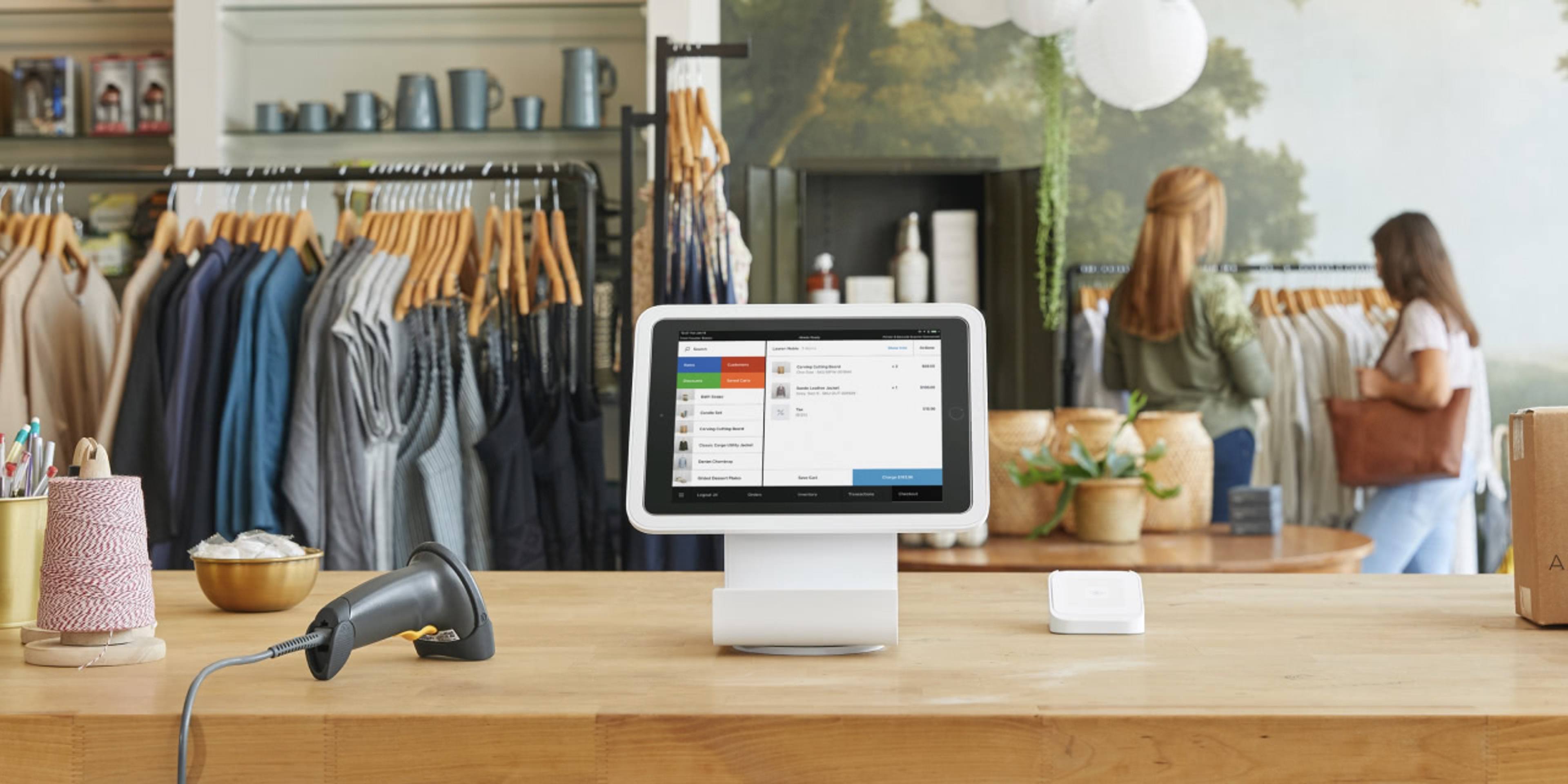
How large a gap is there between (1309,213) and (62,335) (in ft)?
13.6

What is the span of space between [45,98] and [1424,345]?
172 inches

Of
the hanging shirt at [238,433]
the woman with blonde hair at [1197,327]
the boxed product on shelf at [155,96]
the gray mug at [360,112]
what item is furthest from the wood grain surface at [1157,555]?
the boxed product on shelf at [155,96]

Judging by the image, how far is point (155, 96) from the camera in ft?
13.0

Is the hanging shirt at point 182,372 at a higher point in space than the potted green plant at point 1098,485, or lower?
higher

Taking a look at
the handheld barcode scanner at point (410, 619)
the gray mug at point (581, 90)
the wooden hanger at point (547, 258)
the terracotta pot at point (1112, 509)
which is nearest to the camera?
the handheld barcode scanner at point (410, 619)

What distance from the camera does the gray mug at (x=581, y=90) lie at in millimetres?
3941

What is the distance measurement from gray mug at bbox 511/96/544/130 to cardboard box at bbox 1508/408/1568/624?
3287mm

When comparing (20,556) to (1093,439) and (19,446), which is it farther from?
(1093,439)

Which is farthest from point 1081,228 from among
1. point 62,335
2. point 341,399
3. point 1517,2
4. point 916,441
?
point 916,441

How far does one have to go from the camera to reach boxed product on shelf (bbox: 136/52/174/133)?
13.0 feet

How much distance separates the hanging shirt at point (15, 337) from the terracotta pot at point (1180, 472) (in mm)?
2409

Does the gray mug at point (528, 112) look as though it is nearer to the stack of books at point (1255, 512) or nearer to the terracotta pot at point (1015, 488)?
the terracotta pot at point (1015, 488)

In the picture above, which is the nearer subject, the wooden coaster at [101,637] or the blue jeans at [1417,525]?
the wooden coaster at [101,637]

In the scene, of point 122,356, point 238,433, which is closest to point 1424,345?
point 238,433
